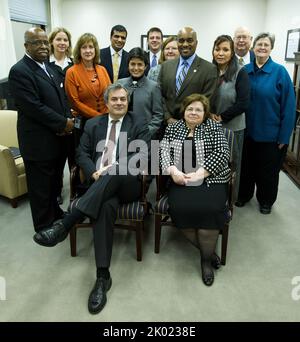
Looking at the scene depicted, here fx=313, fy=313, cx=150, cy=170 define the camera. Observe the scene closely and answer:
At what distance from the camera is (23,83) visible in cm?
221

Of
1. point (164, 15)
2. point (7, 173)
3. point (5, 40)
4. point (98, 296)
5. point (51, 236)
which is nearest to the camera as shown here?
point (98, 296)

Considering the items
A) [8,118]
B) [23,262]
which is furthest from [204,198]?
[8,118]

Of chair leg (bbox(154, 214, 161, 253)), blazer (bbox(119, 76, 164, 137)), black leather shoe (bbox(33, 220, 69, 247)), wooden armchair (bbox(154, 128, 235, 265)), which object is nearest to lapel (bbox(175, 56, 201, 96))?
blazer (bbox(119, 76, 164, 137))

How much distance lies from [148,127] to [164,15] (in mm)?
5465

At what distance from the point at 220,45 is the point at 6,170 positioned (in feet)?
7.40

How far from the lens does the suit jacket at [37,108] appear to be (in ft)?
7.27

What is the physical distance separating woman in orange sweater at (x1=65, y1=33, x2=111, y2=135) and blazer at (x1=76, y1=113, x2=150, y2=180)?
37 cm

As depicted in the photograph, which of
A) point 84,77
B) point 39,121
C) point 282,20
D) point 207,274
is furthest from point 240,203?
point 282,20

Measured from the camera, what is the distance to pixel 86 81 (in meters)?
2.71

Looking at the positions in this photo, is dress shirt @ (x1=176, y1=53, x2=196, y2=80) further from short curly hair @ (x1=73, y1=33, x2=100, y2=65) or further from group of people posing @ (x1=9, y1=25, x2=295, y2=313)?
short curly hair @ (x1=73, y1=33, x2=100, y2=65)

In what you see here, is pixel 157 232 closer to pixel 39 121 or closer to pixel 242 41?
pixel 39 121

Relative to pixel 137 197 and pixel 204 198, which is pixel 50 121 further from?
pixel 204 198

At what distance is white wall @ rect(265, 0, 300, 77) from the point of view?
5340mm

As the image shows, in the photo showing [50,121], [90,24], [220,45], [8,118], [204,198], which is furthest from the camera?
[90,24]
